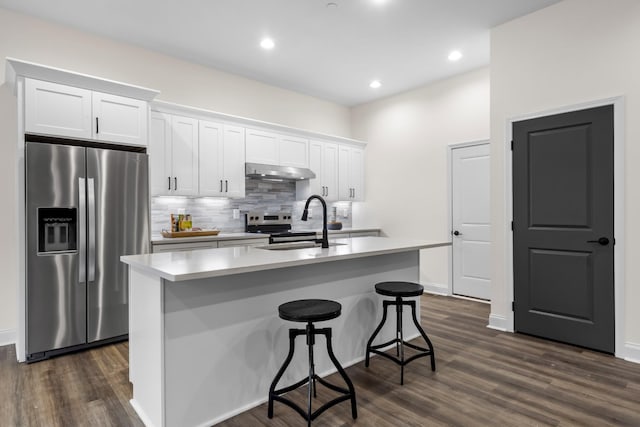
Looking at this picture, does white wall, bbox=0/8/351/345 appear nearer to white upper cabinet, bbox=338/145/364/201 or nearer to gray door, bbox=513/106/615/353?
white upper cabinet, bbox=338/145/364/201

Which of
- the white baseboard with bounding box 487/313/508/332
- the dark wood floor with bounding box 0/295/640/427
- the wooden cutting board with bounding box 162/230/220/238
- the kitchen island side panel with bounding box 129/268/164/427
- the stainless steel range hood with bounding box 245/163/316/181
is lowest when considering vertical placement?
the dark wood floor with bounding box 0/295/640/427

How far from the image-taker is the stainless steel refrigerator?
3.01m

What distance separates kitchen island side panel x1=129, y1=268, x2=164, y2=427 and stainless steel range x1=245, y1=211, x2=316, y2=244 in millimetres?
2525

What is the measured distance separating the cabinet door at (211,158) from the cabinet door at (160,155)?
0.39 m

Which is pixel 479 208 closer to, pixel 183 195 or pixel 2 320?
pixel 183 195

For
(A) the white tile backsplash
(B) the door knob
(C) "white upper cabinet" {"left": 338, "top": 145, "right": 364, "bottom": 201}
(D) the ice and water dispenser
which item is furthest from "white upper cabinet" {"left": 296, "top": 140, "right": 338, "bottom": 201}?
(B) the door knob

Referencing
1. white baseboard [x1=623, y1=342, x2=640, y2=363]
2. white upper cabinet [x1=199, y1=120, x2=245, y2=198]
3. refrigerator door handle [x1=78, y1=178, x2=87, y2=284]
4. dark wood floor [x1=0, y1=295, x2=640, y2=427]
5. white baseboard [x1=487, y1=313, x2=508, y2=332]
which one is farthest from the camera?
white upper cabinet [x1=199, y1=120, x2=245, y2=198]

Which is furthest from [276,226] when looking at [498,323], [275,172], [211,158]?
[498,323]

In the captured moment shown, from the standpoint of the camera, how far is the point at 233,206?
16.5ft

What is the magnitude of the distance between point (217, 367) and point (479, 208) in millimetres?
4047

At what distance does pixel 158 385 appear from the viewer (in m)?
1.98

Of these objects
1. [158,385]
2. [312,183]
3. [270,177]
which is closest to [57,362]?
[158,385]

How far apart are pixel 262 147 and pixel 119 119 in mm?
1908

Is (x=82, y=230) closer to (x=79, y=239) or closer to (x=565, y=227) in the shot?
(x=79, y=239)
